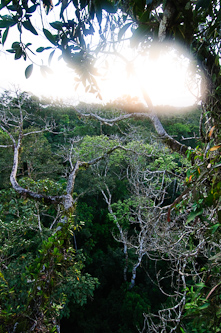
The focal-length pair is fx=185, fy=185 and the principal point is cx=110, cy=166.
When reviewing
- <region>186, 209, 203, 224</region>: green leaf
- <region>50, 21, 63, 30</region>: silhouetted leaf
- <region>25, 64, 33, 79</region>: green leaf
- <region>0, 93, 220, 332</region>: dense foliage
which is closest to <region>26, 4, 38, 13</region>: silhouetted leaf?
<region>50, 21, 63, 30</region>: silhouetted leaf

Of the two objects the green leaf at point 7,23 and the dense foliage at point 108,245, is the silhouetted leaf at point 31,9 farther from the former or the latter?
the dense foliage at point 108,245

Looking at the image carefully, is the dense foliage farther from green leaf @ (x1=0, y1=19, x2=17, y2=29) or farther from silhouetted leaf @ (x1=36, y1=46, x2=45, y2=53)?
green leaf @ (x1=0, y1=19, x2=17, y2=29)

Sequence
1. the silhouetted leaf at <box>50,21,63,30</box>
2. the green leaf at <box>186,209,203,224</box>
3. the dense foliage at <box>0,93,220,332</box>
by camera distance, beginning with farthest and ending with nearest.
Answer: the dense foliage at <box>0,93,220,332</box>
the silhouetted leaf at <box>50,21,63,30</box>
the green leaf at <box>186,209,203,224</box>

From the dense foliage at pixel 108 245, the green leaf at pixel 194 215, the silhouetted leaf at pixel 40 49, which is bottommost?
the dense foliage at pixel 108 245

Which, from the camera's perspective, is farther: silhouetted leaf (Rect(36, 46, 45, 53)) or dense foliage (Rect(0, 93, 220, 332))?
dense foliage (Rect(0, 93, 220, 332))

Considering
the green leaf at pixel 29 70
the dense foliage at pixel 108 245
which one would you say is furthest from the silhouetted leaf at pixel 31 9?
the dense foliage at pixel 108 245

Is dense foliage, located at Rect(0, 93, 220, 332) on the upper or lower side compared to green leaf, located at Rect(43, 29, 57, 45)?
lower

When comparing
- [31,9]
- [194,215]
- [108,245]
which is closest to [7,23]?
[31,9]

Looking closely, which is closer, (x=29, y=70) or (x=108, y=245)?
(x=29, y=70)

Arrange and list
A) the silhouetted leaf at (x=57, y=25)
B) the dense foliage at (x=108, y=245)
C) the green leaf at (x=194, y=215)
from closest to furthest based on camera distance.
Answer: the green leaf at (x=194, y=215)
the silhouetted leaf at (x=57, y=25)
the dense foliage at (x=108, y=245)

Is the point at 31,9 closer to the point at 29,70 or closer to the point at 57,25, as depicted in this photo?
the point at 57,25

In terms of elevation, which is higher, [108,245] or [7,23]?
[7,23]

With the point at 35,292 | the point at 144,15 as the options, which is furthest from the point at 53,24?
the point at 35,292

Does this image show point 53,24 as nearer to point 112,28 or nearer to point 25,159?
point 112,28
